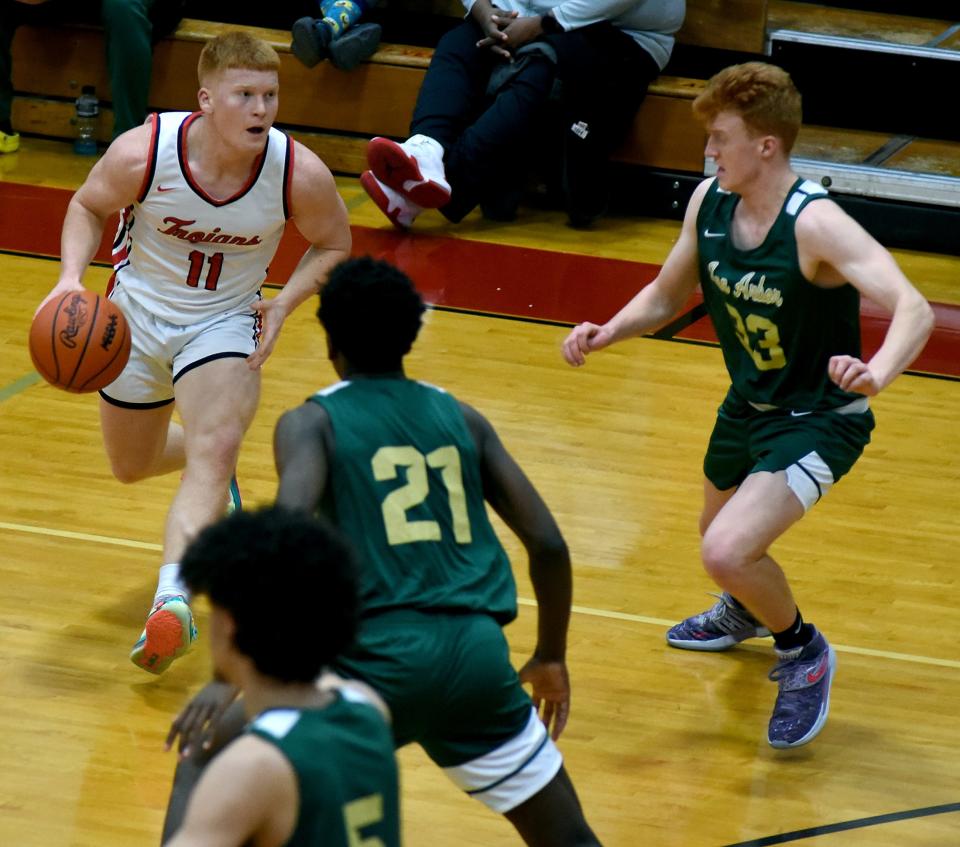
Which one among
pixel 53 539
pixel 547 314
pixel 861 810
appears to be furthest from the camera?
pixel 547 314

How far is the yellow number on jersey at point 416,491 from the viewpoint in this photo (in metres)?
2.75

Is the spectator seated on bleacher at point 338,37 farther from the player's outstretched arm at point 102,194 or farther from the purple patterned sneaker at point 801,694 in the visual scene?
the purple patterned sneaker at point 801,694

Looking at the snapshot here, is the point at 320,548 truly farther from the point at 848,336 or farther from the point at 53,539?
the point at 53,539

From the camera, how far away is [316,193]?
15.1ft

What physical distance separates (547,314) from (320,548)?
5.53 meters

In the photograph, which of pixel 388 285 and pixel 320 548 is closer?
pixel 320 548

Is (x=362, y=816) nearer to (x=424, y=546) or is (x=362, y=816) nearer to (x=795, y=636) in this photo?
(x=424, y=546)

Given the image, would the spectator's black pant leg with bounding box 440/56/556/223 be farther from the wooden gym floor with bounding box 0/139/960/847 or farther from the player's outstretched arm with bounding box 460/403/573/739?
the player's outstretched arm with bounding box 460/403/573/739

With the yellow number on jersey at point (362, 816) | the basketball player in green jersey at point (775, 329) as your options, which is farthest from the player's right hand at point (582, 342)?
the yellow number on jersey at point (362, 816)

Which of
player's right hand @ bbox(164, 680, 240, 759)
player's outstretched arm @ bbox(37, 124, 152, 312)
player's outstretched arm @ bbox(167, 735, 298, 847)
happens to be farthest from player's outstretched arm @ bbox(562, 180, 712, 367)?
player's outstretched arm @ bbox(167, 735, 298, 847)

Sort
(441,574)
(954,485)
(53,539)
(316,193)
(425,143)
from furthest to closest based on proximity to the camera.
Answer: (425,143) → (954,485) → (53,539) → (316,193) → (441,574)

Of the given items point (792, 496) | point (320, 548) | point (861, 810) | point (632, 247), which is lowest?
point (632, 247)

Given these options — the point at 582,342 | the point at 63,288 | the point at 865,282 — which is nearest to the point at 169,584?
the point at 63,288

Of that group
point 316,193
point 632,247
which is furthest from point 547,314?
point 316,193
